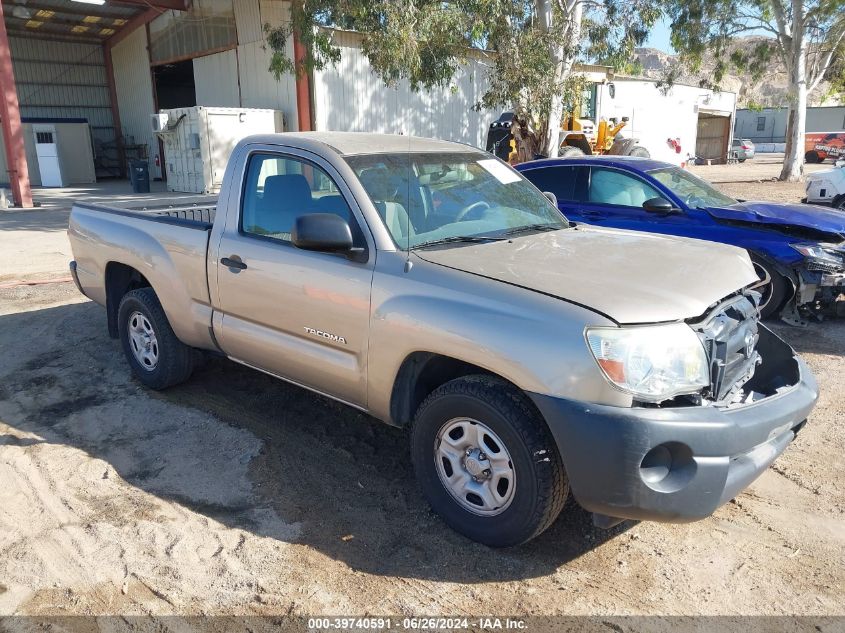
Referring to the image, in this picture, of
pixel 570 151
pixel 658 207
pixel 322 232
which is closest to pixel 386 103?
pixel 570 151

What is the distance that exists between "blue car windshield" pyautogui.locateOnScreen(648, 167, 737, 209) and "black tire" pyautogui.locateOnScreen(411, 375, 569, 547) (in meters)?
4.86

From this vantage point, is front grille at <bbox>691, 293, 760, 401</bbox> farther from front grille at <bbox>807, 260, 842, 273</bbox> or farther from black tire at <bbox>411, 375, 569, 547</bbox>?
front grille at <bbox>807, 260, 842, 273</bbox>

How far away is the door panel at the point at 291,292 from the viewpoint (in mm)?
3590

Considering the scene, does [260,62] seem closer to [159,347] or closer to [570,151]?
[570,151]

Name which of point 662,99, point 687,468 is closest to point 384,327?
point 687,468

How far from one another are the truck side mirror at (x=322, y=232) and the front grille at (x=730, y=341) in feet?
5.55

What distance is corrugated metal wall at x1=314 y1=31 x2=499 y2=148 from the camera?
1969 centimetres

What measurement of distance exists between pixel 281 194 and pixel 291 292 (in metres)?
0.73

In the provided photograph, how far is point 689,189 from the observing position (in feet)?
24.0

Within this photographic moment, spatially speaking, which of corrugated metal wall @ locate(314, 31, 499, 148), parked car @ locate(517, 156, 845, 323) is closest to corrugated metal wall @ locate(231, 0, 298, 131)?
corrugated metal wall @ locate(314, 31, 499, 148)

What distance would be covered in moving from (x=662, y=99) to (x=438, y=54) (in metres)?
23.3

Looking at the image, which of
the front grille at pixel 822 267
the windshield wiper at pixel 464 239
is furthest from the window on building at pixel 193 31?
the windshield wiper at pixel 464 239

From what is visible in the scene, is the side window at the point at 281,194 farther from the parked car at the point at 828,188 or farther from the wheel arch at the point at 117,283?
the parked car at the point at 828,188

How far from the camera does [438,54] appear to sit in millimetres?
14227
